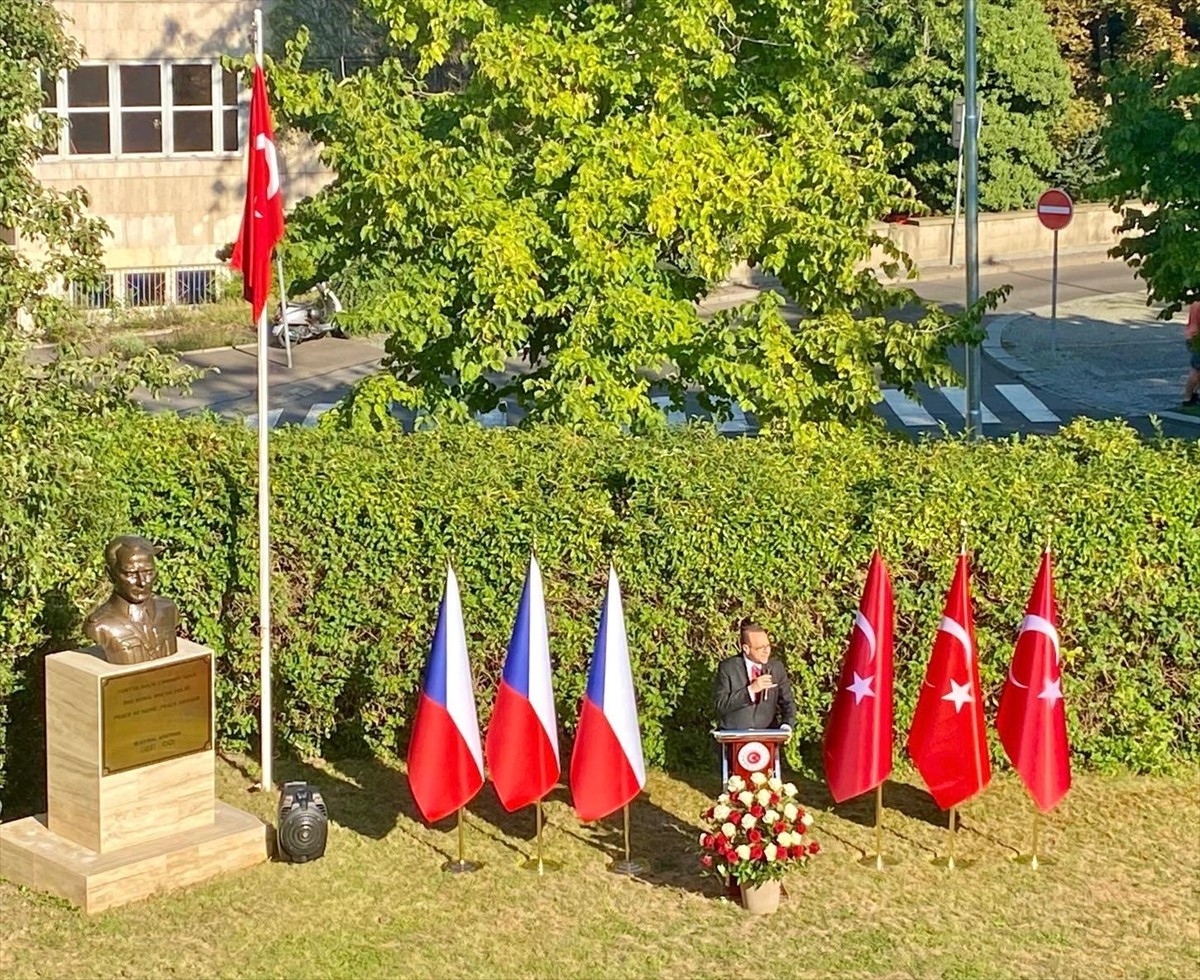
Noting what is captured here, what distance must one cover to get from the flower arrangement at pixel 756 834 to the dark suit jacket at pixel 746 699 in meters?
0.88

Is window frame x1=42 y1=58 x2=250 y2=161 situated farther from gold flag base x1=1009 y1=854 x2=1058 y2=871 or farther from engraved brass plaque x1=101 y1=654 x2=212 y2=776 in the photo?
gold flag base x1=1009 y1=854 x2=1058 y2=871

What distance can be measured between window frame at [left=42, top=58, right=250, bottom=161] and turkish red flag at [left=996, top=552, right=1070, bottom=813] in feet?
103

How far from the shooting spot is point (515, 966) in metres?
10.9

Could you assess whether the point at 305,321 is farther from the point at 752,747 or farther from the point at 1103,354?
the point at 752,747

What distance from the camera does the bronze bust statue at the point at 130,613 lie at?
11844mm

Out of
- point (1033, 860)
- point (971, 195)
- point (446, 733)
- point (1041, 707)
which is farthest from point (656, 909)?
point (971, 195)

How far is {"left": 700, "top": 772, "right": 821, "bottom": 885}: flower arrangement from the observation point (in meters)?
11.3

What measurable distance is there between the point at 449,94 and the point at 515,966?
855 cm

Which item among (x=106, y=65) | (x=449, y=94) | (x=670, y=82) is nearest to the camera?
(x=670, y=82)

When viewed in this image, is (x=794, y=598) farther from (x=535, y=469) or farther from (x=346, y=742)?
(x=346, y=742)

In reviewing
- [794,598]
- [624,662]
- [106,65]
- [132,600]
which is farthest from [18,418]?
[106,65]

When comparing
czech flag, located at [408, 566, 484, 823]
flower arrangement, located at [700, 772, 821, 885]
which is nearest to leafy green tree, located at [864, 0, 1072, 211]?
czech flag, located at [408, 566, 484, 823]

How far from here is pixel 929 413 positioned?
29.1 meters

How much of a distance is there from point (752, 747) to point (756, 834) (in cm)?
112
